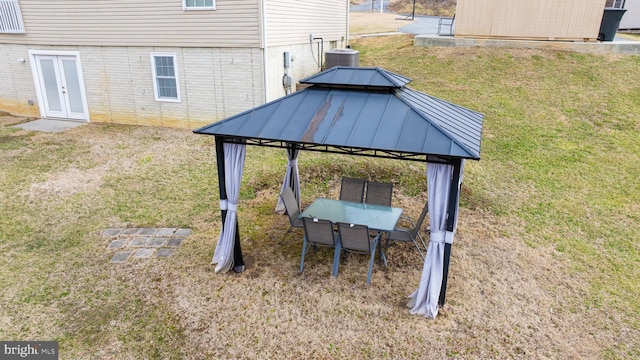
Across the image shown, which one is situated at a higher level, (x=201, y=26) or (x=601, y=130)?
(x=201, y=26)

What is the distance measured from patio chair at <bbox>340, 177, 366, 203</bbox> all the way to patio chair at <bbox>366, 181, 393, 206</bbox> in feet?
0.59

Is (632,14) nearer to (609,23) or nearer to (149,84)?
(609,23)

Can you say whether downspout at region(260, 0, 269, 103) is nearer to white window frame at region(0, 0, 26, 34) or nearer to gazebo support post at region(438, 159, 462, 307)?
gazebo support post at region(438, 159, 462, 307)

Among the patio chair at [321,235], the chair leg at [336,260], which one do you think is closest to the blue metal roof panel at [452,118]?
the patio chair at [321,235]

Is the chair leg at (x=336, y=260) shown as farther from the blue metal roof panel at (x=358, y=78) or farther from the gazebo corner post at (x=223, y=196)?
the blue metal roof panel at (x=358, y=78)

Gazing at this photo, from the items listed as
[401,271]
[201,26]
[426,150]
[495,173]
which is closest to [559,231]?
[495,173]

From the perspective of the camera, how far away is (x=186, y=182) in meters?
11.2

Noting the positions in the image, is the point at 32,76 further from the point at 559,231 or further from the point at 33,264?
the point at 559,231

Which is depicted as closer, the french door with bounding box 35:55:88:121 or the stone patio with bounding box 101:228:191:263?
the stone patio with bounding box 101:228:191:263

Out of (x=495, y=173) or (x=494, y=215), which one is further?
(x=495, y=173)

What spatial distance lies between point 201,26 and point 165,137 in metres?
3.90

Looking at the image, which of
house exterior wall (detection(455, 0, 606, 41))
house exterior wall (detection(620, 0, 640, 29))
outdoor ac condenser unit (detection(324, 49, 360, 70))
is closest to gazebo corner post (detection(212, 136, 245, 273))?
outdoor ac condenser unit (detection(324, 49, 360, 70))

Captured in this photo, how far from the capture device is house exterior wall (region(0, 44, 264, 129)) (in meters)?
14.1

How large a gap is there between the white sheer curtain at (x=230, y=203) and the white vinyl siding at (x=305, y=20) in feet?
25.8
